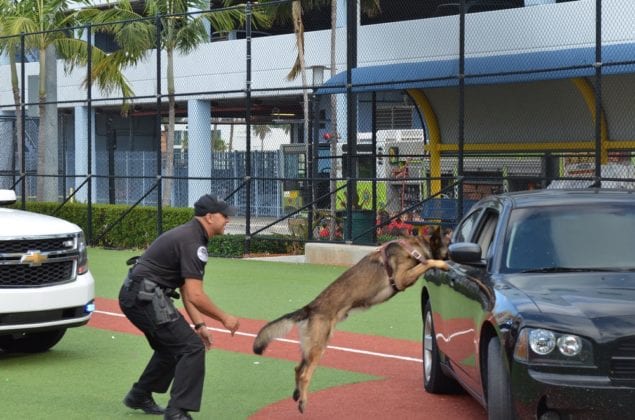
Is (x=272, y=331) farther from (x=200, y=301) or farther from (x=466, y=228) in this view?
(x=466, y=228)

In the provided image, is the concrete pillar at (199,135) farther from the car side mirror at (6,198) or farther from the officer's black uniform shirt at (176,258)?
the officer's black uniform shirt at (176,258)

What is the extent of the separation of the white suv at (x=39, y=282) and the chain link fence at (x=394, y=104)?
825 cm

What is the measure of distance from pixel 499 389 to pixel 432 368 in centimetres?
252

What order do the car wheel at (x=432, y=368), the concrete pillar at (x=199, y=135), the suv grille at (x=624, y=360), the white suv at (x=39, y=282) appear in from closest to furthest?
the suv grille at (x=624, y=360) → the car wheel at (x=432, y=368) → the white suv at (x=39, y=282) → the concrete pillar at (x=199, y=135)

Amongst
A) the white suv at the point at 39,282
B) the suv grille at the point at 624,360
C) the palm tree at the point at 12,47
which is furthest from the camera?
the palm tree at the point at 12,47

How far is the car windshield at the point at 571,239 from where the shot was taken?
7.46m

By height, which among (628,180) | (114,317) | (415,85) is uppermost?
(415,85)

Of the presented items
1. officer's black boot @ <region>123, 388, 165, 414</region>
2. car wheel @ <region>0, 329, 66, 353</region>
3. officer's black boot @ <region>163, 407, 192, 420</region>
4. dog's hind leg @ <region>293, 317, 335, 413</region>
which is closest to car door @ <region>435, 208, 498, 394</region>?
dog's hind leg @ <region>293, 317, 335, 413</region>

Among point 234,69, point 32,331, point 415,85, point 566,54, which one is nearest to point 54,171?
point 234,69

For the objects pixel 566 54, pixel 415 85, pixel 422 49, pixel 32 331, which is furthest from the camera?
pixel 422 49

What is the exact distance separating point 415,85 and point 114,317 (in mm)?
8174

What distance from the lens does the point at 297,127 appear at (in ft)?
150

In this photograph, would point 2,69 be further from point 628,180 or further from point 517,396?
point 517,396

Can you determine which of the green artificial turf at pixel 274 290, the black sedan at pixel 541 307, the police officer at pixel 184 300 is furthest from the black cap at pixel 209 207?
the green artificial turf at pixel 274 290
